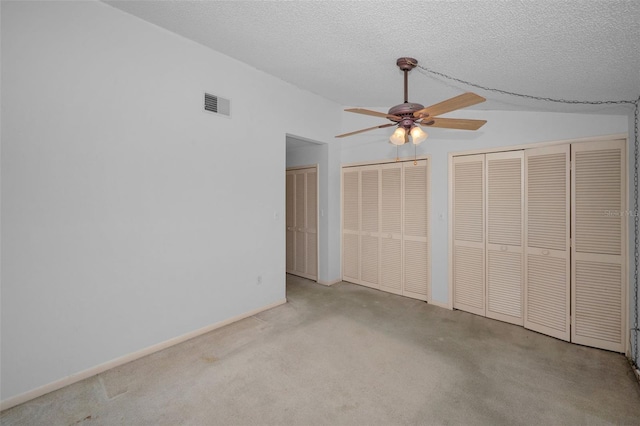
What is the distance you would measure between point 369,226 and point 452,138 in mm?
1755

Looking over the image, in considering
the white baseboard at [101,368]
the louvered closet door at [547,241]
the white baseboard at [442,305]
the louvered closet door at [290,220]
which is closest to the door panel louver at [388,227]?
the white baseboard at [442,305]

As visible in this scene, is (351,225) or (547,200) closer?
(547,200)

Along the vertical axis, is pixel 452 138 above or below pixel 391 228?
above

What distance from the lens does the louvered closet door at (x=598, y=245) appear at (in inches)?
107

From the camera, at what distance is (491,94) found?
2875 mm

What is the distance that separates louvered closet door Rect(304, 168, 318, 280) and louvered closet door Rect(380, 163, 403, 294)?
44.4 inches

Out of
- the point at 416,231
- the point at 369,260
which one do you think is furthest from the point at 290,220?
the point at 416,231

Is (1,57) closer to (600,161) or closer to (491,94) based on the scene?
(491,94)

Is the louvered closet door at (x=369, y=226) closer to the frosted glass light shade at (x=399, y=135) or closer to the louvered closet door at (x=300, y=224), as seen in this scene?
the louvered closet door at (x=300, y=224)

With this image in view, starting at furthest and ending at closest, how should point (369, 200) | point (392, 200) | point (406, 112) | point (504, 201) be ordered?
point (369, 200) → point (392, 200) → point (504, 201) → point (406, 112)

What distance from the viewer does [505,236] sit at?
3.41 metres

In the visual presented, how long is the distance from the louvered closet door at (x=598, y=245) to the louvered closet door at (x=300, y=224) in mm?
3646

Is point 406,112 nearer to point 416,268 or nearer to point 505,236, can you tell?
point 505,236

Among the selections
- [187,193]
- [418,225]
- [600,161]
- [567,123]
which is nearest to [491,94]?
[567,123]
